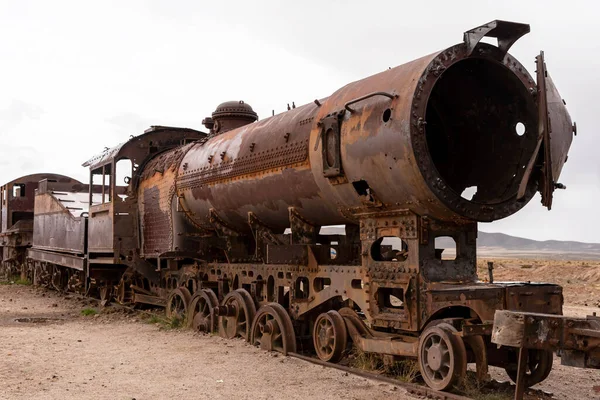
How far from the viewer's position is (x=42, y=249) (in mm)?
18812

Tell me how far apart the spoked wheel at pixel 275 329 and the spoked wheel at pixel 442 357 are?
8.11ft

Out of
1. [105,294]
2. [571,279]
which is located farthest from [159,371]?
[571,279]

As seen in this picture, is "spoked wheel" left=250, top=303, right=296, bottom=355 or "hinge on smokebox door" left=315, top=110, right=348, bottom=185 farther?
"spoked wheel" left=250, top=303, right=296, bottom=355

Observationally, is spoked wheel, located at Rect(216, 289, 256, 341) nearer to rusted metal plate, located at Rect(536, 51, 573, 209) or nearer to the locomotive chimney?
the locomotive chimney

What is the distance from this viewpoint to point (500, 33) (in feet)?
21.5

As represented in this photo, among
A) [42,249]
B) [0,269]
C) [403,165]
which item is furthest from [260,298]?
[0,269]

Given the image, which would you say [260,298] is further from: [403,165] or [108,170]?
[108,170]

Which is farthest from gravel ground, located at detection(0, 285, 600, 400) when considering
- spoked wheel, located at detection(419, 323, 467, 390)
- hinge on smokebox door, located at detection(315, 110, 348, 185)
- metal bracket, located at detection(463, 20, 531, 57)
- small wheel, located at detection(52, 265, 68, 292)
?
small wheel, located at detection(52, 265, 68, 292)

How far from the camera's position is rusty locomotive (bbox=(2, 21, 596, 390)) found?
617 cm

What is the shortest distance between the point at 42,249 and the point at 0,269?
934 cm

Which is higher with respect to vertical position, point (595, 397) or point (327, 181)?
point (327, 181)

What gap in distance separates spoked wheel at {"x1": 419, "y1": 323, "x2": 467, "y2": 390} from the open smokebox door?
5.48 feet

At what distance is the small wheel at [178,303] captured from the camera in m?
11.1

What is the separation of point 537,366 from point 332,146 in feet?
10.6
